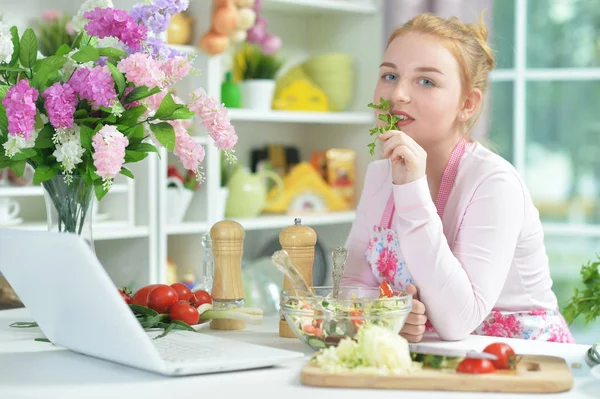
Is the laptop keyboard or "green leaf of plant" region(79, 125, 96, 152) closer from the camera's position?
the laptop keyboard

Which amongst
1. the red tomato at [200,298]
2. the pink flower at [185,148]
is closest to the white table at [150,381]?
the red tomato at [200,298]

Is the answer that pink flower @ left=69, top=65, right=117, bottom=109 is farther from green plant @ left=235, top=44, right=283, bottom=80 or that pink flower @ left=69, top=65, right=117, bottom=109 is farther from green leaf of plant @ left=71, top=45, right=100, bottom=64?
green plant @ left=235, top=44, right=283, bottom=80

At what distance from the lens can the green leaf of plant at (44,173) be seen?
151 centimetres

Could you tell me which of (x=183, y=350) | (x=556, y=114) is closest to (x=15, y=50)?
(x=183, y=350)

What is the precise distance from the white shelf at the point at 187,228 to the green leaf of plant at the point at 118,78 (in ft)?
6.33

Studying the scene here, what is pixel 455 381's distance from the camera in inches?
45.9

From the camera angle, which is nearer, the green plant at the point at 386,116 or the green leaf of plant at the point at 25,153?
the green leaf of plant at the point at 25,153

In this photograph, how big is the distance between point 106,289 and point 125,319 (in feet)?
0.15

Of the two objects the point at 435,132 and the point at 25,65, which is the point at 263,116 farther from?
the point at 25,65

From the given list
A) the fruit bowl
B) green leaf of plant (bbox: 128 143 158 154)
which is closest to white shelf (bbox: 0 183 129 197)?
green leaf of plant (bbox: 128 143 158 154)

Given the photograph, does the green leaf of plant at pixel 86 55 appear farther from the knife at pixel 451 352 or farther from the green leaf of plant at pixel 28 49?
the knife at pixel 451 352

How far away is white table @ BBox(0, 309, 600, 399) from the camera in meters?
1.15

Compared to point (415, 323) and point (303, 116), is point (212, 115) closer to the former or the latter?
point (415, 323)

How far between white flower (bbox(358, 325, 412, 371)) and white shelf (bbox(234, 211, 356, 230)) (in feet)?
7.92
